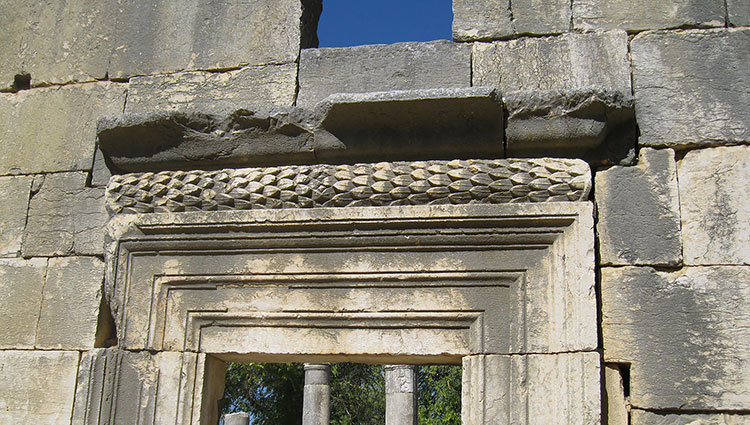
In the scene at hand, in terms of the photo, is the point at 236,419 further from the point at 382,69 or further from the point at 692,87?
the point at 692,87

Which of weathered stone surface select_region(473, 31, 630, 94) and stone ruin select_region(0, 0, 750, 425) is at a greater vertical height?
weathered stone surface select_region(473, 31, 630, 94)

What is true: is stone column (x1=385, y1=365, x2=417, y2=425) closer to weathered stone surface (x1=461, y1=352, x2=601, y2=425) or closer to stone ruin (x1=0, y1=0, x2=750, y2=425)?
stone ruin (x1=0, y1=0, x2=750, y2=425)

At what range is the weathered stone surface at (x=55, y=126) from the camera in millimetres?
4478

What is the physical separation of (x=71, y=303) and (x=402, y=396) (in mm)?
8416

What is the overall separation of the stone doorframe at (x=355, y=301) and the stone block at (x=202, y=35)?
3.17ft

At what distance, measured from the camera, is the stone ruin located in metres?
3.52

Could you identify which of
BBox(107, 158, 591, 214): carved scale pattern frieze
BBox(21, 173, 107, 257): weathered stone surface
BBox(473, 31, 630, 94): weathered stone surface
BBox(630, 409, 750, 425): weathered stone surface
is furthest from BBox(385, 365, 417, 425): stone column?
BBox(630, 409, 750, 425): weathered stone surface

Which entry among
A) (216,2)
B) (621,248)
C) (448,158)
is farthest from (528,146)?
(216,2)

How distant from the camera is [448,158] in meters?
3.96

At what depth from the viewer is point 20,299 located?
4.23 meters

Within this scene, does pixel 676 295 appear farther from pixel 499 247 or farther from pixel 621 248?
pixel 499 247

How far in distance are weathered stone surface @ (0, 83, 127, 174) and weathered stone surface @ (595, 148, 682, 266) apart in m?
2.75

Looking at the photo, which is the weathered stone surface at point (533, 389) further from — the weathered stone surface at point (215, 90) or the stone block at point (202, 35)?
the stone block at point (202, 35)

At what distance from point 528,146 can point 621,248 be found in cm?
67
